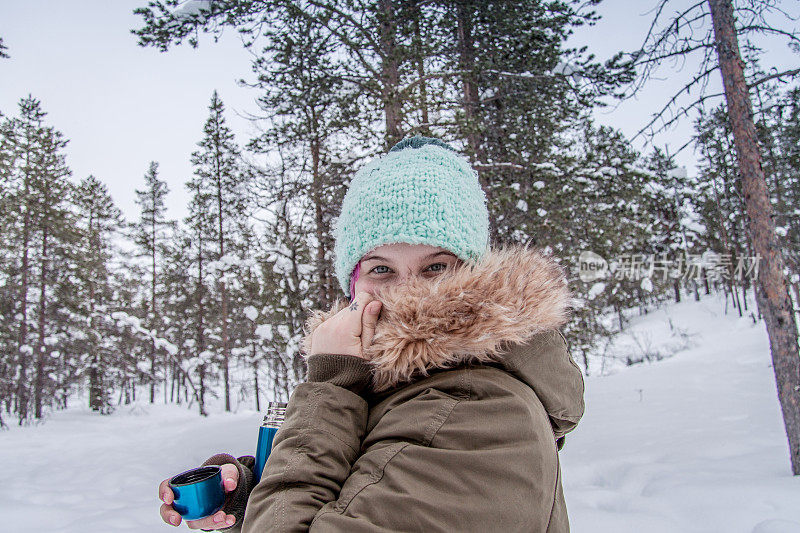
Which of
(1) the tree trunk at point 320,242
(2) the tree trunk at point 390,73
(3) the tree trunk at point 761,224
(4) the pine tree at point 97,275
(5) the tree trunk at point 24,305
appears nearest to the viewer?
(3) the tree trunk at point 761,224

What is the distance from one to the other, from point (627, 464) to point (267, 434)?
7.97m

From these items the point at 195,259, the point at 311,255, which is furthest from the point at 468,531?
the point at 195,259

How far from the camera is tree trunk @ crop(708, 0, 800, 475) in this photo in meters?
6.14

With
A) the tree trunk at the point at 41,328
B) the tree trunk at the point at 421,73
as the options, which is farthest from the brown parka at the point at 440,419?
the tree trunk at the point at 41,328

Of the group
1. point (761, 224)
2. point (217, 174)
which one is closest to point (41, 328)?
point (217, 174)

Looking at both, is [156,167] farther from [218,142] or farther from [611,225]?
[611,225]

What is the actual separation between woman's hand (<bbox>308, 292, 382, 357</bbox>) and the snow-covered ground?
5050mm

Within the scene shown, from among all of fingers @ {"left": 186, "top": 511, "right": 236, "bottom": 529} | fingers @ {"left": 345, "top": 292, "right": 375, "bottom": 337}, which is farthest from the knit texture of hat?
fingers @ {"left": 186, "top": 511, "right": 236, "bottom": 529}

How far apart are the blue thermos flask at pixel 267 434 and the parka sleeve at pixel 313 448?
1.26 ft

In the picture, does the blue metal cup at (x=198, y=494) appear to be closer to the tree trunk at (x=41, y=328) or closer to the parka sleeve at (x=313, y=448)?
the parka sleeve at (x=313, y=448)

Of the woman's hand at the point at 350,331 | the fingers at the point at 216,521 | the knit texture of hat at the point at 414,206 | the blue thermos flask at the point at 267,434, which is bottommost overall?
the fingers at the point at 216,521

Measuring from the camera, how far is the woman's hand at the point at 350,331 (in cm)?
128

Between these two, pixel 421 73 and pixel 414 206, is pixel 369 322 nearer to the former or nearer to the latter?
pixel 414 206

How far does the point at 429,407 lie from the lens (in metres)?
1.09
